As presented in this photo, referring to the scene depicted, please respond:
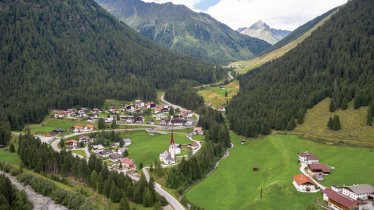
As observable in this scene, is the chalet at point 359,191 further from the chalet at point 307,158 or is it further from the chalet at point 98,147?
the chalet at point 98,147

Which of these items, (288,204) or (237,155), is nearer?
(288,204)

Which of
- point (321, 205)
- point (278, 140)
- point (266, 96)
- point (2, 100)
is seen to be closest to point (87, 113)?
point (2, 100)

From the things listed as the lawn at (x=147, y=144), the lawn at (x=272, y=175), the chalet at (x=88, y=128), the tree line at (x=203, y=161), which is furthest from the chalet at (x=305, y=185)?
the chalet at (x=88, y=128)

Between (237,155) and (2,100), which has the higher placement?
(2,100)

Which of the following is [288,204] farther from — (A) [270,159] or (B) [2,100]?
(B) [2,100]

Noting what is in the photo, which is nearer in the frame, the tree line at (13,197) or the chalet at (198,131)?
the tree line at (13,197)

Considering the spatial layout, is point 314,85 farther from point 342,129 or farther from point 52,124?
point 52,124
